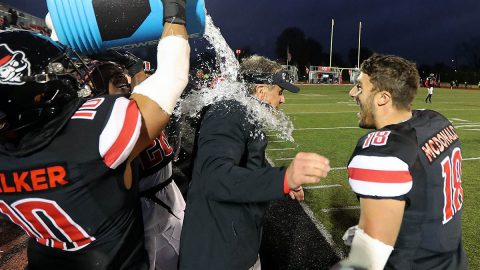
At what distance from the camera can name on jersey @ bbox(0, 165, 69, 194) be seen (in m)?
1.31

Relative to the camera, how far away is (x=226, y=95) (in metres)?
2.03

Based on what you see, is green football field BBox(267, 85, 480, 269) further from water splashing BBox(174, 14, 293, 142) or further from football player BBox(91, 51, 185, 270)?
water splashing BBox(174, 14, 293, 142)

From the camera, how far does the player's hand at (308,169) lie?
126 centimetres

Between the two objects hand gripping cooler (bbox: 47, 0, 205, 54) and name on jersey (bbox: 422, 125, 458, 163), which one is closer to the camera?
name on jersey (bbox: 422, 125, 458, 163)

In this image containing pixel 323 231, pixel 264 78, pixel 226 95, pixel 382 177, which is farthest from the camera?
pixel 323 231

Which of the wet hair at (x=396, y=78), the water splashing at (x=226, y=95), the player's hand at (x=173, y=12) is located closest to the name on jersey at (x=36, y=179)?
the player's hand at (x=173, y=12)

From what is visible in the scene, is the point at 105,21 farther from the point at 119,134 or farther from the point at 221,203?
the point at 221,203

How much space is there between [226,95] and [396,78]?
86 cm

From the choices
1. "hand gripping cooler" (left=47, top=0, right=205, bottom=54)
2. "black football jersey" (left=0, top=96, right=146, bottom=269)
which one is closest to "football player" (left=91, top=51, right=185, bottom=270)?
"hand gripping cooler" (left=47, top=0, right=205, bottom=54)

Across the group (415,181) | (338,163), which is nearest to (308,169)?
(415,181)

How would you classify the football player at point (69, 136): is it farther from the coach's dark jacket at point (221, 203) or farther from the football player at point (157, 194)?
the football player at point (157, 194)

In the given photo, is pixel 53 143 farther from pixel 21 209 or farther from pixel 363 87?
pixel 363 87

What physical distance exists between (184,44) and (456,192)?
136 centimetres

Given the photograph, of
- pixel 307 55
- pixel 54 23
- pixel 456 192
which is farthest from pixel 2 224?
pixel 307 55
